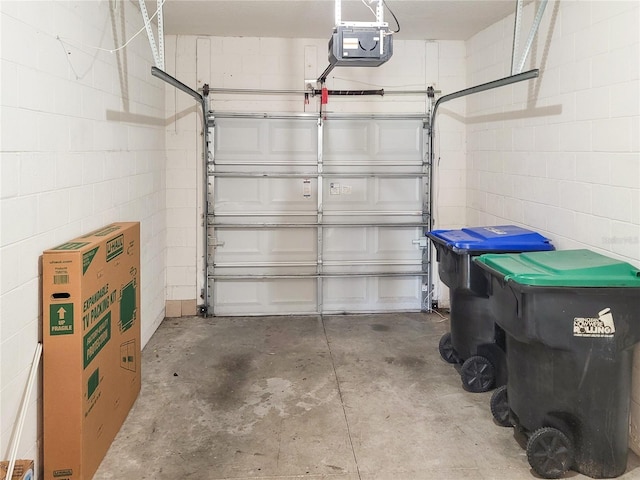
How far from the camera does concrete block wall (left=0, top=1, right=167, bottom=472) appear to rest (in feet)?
7.15

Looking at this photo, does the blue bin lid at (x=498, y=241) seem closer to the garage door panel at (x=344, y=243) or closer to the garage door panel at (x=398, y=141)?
the garage door panel at (x=344, y=243)

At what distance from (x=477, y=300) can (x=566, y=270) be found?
1.13 m

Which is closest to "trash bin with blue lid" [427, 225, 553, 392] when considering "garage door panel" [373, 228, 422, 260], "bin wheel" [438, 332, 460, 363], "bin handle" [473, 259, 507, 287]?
"bin wheel" [438, 332, 460, 363]

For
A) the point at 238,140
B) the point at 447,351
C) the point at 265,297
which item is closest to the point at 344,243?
the point at 265,297

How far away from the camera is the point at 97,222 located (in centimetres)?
326

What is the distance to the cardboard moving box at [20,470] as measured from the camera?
6.60ft

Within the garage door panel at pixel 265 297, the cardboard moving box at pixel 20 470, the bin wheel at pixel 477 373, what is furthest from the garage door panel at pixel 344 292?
the cardboard moving box at pixel 20 470

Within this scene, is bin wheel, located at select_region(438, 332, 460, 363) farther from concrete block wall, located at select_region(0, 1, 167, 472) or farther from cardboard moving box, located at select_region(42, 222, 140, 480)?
concrete block wall, located at select_region(0, 1, 167, 472)

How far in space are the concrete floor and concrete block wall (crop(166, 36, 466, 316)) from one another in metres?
1.03

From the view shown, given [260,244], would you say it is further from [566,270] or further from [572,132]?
[566,270]

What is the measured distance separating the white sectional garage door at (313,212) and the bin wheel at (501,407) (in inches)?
100

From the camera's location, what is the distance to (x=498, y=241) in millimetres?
3447

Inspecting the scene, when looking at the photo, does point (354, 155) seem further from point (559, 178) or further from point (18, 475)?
point (18, 475)

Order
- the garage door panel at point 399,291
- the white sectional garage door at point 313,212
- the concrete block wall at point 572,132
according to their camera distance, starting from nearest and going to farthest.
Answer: the concrete block wall at point 572,132 → the white sectional garage door at point 313,212 → the garage door panel at point 399,291
